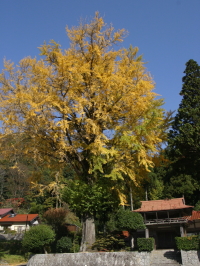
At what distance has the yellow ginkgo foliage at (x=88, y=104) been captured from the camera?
9.43 meters

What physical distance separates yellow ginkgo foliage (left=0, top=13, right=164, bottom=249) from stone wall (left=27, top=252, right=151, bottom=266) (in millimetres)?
2863

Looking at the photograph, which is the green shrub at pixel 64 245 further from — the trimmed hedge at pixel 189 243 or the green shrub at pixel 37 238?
the trimmed hedge at pixel 189 243

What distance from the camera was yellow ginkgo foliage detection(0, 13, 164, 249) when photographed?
943 cm

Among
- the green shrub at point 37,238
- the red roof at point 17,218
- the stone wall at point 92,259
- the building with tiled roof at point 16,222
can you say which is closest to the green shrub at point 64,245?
the green shrub at point 37,238

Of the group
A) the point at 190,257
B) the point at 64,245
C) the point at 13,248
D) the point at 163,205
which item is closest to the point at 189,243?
the point at 190,257

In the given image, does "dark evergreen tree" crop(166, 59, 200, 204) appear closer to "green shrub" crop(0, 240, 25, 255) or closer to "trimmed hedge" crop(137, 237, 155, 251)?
"trimmed hedge" crop(137, 237, 155, 251)

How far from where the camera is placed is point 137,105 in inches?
396

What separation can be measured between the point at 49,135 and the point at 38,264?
531cm

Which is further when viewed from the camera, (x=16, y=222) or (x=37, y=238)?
(x=16, y=222)

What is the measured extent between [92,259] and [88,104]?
6.11m

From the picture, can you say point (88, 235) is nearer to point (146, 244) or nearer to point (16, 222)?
point (146, 244)

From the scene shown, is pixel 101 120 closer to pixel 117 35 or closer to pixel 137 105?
pixel 137 105

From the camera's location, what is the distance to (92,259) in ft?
30.8

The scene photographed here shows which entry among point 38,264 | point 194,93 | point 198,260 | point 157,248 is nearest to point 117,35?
point 194,93
